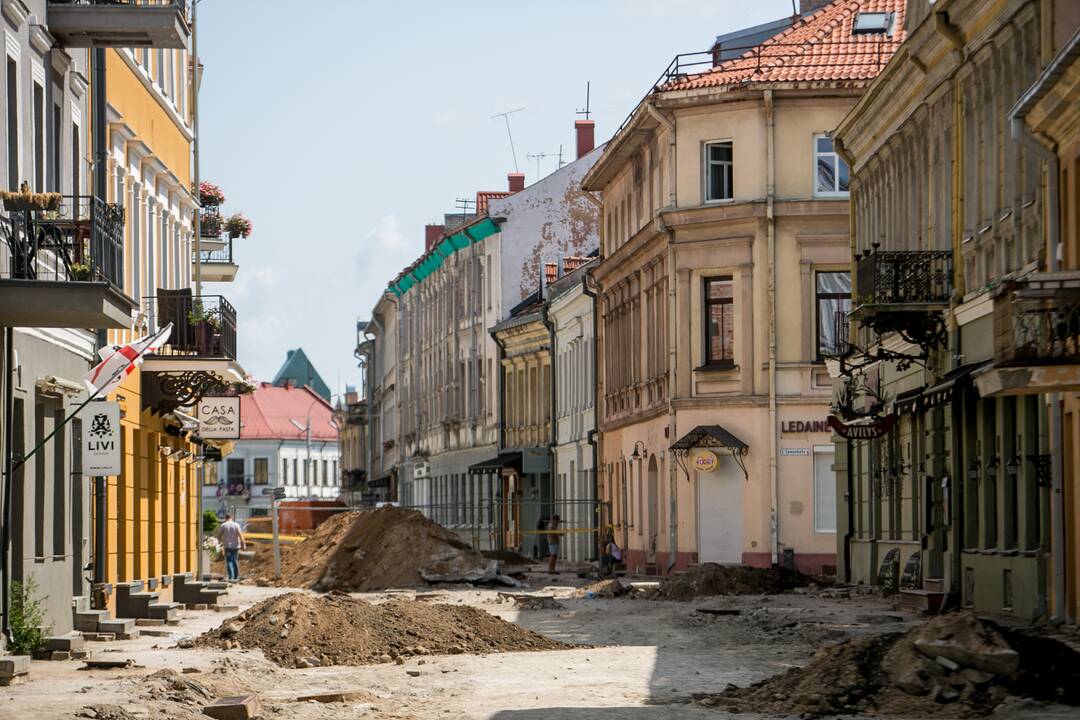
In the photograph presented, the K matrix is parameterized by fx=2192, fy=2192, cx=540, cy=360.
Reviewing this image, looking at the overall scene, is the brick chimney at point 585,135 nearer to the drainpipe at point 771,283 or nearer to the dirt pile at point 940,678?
the drainpipe at point 771,283

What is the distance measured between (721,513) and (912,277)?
17.2 m

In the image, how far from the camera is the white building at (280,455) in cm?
14388

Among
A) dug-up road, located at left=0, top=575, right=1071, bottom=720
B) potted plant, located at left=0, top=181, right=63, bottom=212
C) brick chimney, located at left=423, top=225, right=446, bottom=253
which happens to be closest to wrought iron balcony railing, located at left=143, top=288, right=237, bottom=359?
dug-up road, located at left=0, top=575, right=1071, bottom=720

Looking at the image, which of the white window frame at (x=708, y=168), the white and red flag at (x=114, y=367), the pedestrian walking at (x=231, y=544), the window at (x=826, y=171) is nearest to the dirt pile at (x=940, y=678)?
the white and red flag at (x=114, y=367)

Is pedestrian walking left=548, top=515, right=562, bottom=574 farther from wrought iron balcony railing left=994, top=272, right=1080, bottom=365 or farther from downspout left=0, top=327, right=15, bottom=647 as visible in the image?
wrought iron balcony railing left=994, top=272, right=1080, bottom=365

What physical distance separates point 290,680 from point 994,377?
7.06 m

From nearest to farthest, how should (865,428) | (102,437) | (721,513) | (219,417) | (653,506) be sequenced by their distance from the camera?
(102,437), (865,428), (219,417), (721,513), (653,506)

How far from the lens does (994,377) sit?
17891 mm

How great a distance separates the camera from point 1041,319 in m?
17.8

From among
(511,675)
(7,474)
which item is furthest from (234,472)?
(511,675)

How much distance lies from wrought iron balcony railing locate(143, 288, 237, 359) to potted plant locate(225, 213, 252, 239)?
26.8 feet

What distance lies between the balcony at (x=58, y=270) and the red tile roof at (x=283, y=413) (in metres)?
125

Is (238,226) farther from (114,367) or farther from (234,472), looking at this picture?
(234,472)

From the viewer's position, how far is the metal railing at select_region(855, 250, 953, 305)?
94.8 feet
